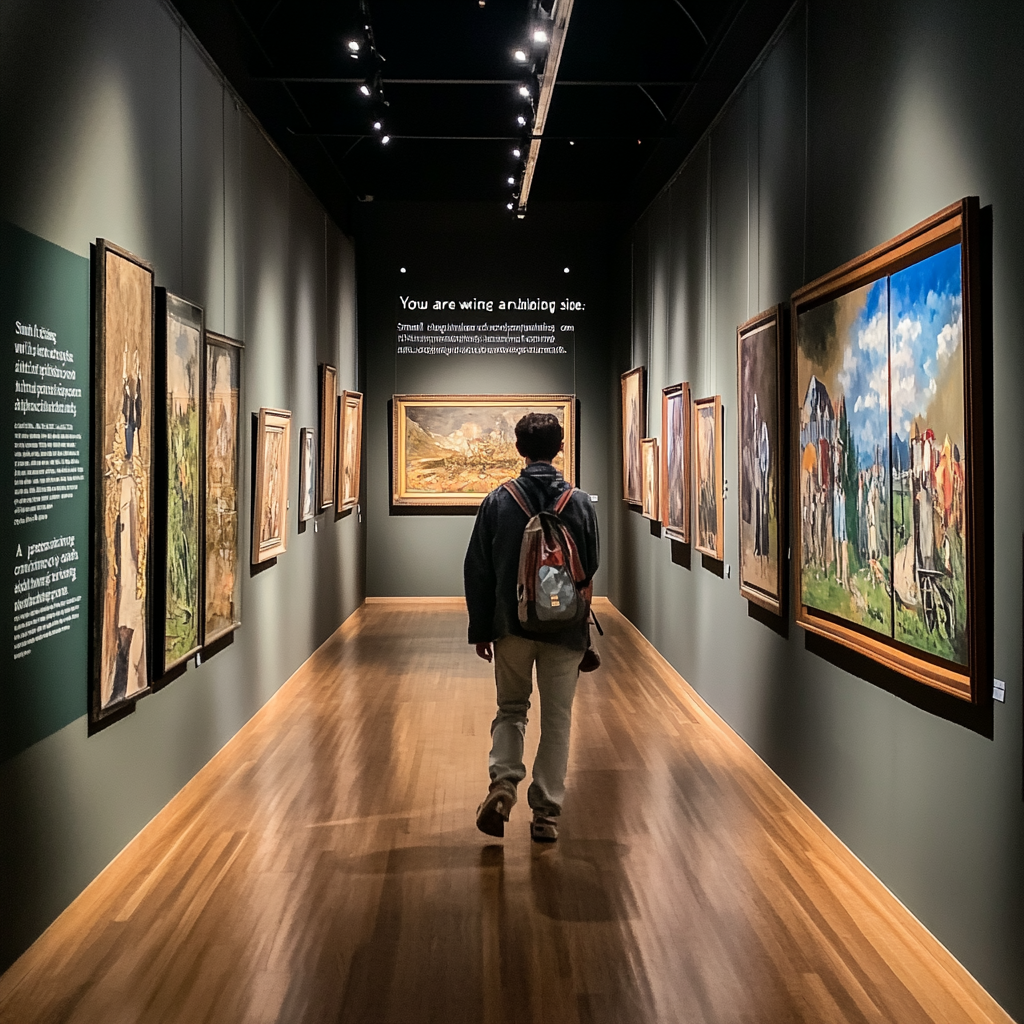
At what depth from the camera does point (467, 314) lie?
15422 millimetres

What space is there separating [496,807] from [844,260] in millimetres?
3198

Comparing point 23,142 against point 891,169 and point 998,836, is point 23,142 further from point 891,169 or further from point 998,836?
point 998,836

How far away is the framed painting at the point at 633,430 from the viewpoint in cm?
1245

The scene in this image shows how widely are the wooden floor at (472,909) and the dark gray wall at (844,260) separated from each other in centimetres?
27

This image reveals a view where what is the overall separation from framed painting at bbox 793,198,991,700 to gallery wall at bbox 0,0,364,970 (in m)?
3.49

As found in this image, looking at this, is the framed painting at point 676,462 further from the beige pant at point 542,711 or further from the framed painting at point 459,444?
the framed painting at point 459,444

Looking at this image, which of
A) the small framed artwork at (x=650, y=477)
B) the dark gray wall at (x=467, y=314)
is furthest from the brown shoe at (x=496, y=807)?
the dark gray wall at (x=467, y=314)

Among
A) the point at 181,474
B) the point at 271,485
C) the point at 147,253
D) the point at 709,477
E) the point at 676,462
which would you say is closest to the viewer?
the point at 147,253

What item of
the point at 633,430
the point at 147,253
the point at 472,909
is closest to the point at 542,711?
the point at 472,909

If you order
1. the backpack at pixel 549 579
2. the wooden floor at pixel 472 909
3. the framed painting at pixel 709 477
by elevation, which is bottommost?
the wooden floor at pixel 472 909

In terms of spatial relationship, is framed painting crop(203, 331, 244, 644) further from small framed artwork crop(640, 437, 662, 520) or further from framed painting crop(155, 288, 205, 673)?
small framed artwork crop(640, 437, 662, 520)

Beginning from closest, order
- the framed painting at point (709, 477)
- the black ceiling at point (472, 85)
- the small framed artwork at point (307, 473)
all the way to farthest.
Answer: the framed painting at point (709, 477), the black ceiling at point (472, 85), the small framed artwork at point (307, 473)

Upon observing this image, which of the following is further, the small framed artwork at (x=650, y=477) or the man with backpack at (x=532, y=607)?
the small framed artwork at (x=650, y=477)

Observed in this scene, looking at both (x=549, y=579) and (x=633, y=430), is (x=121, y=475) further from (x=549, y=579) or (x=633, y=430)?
(x=633, y=430)
